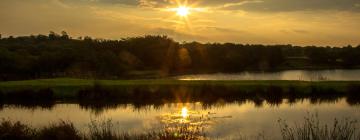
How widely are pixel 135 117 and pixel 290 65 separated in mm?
110882

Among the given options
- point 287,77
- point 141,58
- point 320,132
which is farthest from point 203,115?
point 141,58

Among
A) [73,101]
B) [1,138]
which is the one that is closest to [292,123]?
[1,138]

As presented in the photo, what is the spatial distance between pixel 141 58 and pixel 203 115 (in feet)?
288

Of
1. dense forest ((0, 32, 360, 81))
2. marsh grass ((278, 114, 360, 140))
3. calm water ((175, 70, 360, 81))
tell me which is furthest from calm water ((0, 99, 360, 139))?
dense forest ((0, 32, 360, 81))

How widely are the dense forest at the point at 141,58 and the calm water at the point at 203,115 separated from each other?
3806cm

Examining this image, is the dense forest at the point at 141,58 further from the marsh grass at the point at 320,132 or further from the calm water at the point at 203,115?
the marsh grass at the point at 320,132

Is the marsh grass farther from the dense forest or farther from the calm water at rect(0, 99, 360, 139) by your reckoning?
the dense forest

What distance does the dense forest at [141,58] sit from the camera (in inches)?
3351

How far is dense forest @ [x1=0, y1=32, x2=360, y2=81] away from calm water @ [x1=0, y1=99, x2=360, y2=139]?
38.1m

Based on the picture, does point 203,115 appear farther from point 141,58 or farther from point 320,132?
point 141,58

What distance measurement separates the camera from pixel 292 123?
3084 centimetres

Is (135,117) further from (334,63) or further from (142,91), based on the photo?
(334,63)

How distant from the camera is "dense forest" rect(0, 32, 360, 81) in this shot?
85.1 metres

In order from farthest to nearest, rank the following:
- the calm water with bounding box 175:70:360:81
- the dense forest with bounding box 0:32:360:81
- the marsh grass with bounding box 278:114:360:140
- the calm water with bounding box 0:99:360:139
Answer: the dense forest with bounding box 0:32:360:81 → the calm water with bounding box 175:70:360:81 → the calm water with bounding box 0:99:360:139 → the marsh grass with bounding box 278:114:360:140
